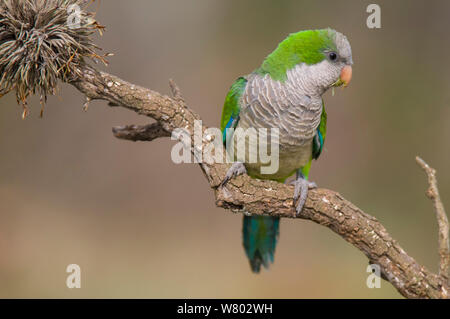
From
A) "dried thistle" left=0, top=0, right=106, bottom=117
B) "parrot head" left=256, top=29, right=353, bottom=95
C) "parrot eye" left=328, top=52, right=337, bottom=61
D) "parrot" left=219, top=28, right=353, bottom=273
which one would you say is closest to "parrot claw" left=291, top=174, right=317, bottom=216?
"parrot" left=219, top=28, right=353, bottom=273

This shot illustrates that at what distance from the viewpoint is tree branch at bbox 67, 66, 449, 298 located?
1.62 metres

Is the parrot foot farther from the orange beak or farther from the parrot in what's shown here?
the orange beak

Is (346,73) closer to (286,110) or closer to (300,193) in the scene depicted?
(286,110)

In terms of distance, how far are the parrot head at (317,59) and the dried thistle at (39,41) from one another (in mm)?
749

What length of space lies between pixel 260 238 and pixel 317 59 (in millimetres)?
877

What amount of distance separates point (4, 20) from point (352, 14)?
9.37 ft

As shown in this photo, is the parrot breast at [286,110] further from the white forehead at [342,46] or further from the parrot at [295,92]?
the white forehead at [342,46]

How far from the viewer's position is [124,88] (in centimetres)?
160

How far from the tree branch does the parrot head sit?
0.43 m

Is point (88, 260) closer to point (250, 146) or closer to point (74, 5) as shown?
point (250, 146)

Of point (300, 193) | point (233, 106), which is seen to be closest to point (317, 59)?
point (233, 106)

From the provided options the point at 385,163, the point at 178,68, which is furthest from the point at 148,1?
the point at 385,163

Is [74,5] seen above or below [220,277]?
above

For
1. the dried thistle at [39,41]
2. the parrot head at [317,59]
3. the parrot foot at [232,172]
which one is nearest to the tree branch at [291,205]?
the parrot foot at [232,172]
